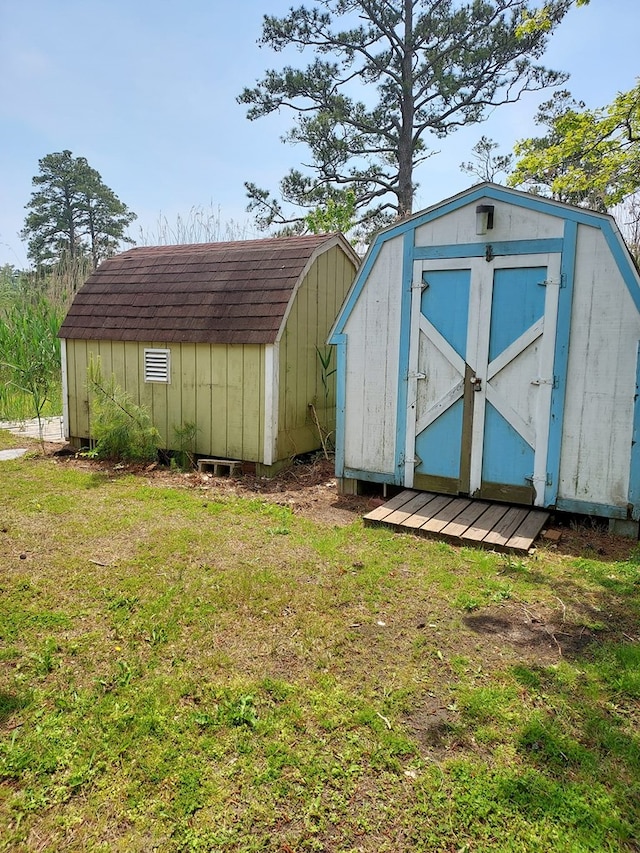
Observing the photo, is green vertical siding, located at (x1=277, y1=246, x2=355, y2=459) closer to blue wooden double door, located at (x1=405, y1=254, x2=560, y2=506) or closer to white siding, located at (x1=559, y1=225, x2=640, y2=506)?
blue wooden double door, located at (x1=405, y1=254, x2=560, y2=506)

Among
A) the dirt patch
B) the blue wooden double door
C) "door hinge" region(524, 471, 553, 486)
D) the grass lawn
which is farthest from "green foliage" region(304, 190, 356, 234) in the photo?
the dirt patch

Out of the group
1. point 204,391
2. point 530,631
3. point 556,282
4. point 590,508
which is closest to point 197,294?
point 204,391

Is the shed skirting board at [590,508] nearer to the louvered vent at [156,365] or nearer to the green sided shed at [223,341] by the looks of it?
the green sided shed at [223,341]

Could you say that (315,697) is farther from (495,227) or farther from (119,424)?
(119,424)

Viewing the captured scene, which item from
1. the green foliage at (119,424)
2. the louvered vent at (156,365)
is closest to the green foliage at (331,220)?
the louvered vent at (156,365)

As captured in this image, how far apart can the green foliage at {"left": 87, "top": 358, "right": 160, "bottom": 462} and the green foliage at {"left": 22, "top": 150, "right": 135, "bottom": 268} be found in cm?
2419

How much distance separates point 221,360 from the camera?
265 inches

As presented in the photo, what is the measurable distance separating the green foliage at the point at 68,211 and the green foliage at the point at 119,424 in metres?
24.2

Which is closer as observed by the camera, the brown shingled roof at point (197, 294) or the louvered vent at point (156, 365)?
the brown shingled roof at point (197, 294)

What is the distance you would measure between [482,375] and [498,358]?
7.9 inches

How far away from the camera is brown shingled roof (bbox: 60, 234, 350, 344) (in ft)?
21.6

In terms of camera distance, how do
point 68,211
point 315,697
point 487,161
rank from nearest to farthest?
point 315,697 < point 487,161 < point 68,211

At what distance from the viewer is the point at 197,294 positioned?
716 cm

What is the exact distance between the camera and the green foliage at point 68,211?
2852 centimetres
